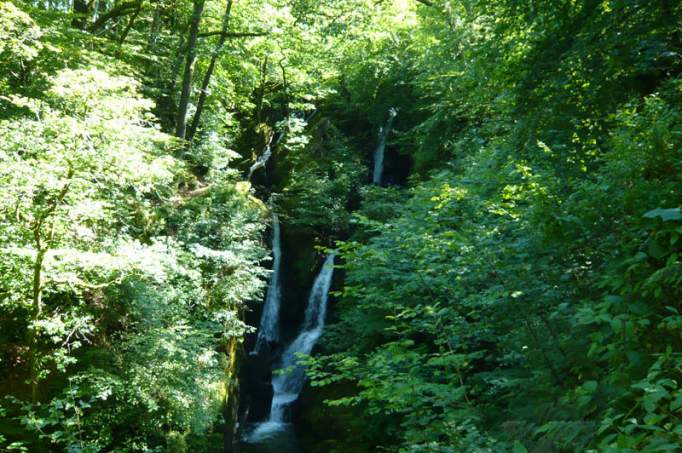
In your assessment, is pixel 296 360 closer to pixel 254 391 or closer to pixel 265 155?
pixel 254 391

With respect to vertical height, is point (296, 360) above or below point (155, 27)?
below

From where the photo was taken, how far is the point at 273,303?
14648mm

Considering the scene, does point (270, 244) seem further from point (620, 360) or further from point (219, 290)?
point (620, 360)

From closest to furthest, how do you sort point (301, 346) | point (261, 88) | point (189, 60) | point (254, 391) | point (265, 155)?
point (189, 60) → point (254, 391) → point (301, 346) → point (261, 88) → point (265, 155)

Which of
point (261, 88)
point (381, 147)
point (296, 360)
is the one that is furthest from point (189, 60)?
point (381, 147)

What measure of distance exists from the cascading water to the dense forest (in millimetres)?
66

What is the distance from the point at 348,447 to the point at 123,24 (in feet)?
46.1

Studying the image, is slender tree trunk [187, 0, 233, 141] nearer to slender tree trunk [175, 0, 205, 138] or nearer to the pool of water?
slender tree trunk [175, 0, 205, 138]

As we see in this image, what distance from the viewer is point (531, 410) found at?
3.12 m

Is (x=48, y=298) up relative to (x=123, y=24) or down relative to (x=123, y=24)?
down

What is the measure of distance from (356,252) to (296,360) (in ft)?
29.9

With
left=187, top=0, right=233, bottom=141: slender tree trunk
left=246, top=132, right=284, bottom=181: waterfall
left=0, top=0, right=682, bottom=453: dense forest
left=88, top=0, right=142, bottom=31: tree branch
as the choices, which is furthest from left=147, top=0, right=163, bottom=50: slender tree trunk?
left=246, top=132, right=284, bottom=181: waterfall

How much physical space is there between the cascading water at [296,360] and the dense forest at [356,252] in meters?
0.07

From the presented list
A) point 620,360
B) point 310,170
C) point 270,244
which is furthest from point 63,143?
point 310,170
